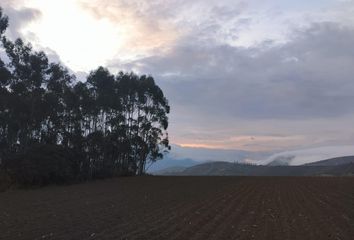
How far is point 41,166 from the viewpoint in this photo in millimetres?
52906

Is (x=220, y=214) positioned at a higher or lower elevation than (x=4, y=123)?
lower

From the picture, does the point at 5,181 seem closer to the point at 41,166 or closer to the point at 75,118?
the point at 41,166

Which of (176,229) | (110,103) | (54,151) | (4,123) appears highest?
(110,103)

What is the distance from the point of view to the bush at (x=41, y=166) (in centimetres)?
5103

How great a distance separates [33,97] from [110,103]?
690 inches

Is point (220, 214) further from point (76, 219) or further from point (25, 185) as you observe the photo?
point (25, 185)

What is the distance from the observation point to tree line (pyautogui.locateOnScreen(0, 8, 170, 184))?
6075cm

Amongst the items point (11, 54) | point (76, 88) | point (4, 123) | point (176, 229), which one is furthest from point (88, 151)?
point (176, 229)

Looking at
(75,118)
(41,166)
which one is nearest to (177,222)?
(41,166)

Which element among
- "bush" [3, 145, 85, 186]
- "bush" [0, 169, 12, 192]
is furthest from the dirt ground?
"bush" [3, 145, 85, 186]

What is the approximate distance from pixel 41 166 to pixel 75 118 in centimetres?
2087

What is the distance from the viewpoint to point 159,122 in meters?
85.2

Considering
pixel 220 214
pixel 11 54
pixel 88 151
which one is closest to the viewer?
pixel 220 214

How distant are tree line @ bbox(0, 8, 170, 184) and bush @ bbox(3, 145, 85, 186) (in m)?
0.12
